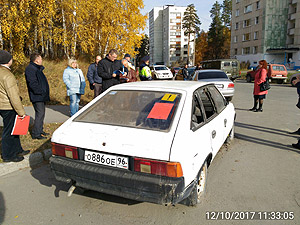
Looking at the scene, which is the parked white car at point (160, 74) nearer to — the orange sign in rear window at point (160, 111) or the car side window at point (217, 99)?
the car side window at point (217, 99)

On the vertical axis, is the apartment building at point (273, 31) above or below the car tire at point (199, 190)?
above

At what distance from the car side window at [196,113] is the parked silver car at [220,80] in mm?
7303

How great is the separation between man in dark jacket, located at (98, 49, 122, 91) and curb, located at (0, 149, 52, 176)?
2.50 meters

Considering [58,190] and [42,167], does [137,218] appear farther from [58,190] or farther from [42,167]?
[42,167]

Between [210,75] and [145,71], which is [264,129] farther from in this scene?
[210,75]

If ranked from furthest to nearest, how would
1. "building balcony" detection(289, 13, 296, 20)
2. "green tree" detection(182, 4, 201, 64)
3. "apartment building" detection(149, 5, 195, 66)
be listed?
"apartment building" detection(149, 5, 195, 66)
"green tree" detection(182, 4, 201, 64)
"building balcony" detection(289, 13, 296, 20)

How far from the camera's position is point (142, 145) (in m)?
2.47

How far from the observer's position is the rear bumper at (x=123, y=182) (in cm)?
238

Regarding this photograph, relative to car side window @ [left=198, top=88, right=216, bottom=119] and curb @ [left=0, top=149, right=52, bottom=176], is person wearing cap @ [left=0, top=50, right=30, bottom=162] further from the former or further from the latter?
car side window @ [left=198, top=88, right=216, bottom=119]

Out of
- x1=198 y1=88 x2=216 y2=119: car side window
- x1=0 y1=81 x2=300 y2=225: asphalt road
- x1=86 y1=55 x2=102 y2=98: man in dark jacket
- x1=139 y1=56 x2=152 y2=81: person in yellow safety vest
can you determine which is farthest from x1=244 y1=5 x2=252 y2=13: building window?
x1=198 y1=88 x2=216 y2=119: car side window

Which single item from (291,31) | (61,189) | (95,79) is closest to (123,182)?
(61,189)

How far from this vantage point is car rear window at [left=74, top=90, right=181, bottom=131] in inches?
111

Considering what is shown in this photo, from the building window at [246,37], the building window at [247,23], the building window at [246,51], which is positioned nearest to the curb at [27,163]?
the building window at [246,51]
